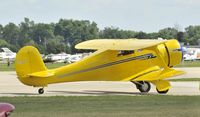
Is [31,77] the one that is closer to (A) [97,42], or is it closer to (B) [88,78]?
(B) [88,78]

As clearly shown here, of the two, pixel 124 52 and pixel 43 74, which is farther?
pixel 124 52

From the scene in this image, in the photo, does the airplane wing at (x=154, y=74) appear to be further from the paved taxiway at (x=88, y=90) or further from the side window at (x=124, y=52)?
the side window at (x=124, y=52)

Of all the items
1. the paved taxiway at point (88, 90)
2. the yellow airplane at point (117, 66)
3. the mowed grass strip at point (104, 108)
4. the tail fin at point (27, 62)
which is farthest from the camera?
the paved taxiway at point (88, 90)

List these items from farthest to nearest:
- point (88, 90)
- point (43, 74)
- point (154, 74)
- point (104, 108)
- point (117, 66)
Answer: point (88, 90) < point (117, 66) < point (154, 74) < point (43, 74) < point (104, 108)

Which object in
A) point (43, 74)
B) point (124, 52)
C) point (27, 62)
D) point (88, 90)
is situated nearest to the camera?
point (27, 62)

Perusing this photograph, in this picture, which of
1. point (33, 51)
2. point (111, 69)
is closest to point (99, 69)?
point (111, 69)

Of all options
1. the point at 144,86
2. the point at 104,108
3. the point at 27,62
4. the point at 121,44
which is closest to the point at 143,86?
the point at 144,86

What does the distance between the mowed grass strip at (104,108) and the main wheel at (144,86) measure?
16.3 ft

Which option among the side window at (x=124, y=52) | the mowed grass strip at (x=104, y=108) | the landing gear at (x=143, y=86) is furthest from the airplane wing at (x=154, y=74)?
the mowed grass strip at (x=104, y=108)

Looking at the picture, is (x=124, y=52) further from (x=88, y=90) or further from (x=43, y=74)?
(x=43, y=74)

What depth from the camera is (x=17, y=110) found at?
15586mm

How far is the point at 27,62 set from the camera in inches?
930

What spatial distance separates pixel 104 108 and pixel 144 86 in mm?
8794

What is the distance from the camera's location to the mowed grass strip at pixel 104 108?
14431 millimetres
